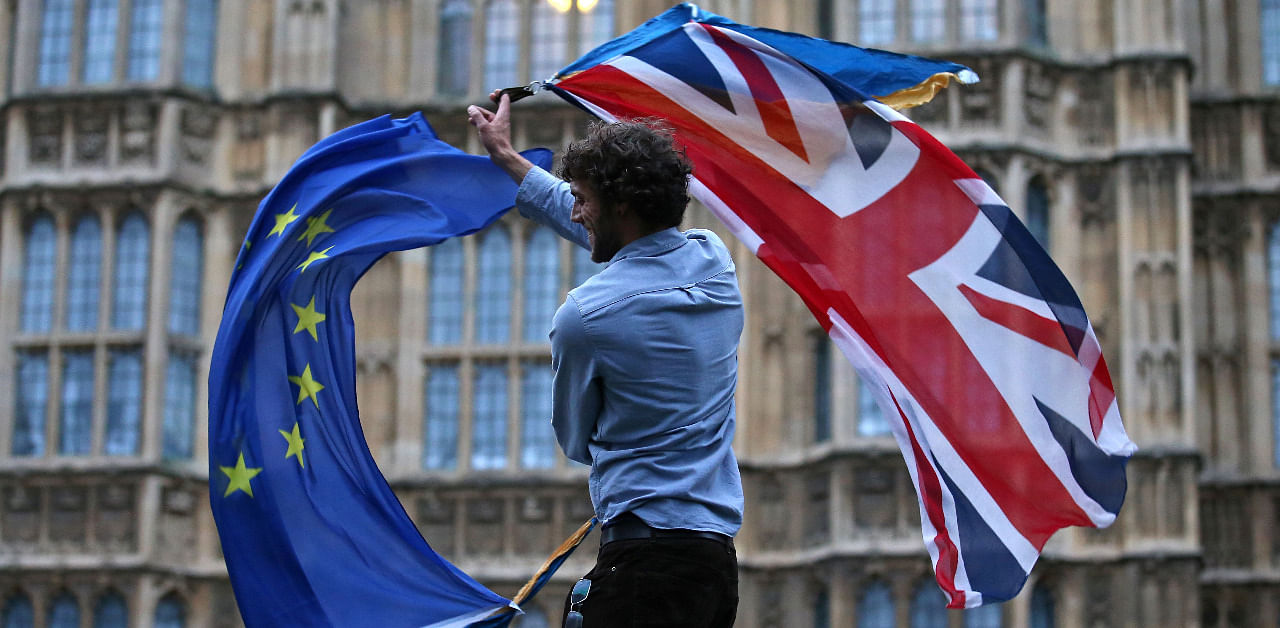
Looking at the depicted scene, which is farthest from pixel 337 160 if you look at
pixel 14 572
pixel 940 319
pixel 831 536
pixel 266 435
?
pixel 14 572

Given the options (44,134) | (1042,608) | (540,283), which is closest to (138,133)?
(44,134)

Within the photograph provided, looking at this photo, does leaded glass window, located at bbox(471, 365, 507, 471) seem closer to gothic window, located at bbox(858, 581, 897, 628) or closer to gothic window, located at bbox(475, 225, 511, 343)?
gothic window, located at bbox(475, 225, 511, 343)

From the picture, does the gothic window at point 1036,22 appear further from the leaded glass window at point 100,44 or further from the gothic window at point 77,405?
the gothic window at point 77,405

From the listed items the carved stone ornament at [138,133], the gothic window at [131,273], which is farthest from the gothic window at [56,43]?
the gothic window at [131,273]

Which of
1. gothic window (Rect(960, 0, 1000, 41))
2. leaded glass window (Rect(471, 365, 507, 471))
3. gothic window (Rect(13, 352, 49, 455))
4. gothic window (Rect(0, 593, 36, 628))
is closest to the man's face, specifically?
leaded glass window (Rect(471, 365, 507, 471))

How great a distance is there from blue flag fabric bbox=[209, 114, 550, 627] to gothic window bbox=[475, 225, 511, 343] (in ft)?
43.0

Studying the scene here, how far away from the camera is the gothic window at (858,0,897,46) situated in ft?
64.3

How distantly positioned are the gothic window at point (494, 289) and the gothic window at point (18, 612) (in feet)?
15.9

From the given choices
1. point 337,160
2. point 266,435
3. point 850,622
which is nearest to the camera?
point 266,435

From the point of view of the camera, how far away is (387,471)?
19.6 metres

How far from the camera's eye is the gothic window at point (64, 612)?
755 inches

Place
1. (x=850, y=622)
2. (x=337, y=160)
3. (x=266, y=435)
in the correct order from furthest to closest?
(x=850, y=622) → (x=337, y=160) → (x=266, y=435)

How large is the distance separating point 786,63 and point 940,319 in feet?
3.31

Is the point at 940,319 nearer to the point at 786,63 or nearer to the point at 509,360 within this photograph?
the point at 786,63
